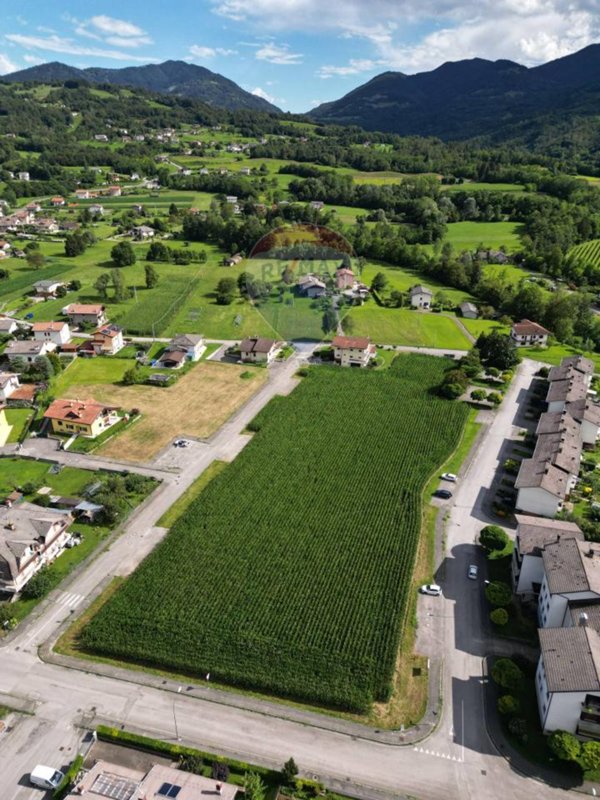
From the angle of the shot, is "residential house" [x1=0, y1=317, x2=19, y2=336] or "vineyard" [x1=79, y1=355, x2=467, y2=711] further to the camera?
"residential house" [x1=0, y1=317, x2=19, y2=336]

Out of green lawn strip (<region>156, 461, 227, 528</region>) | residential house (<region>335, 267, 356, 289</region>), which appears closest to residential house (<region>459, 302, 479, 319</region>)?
residential house (<region>335, 267, 356, 289</region>)

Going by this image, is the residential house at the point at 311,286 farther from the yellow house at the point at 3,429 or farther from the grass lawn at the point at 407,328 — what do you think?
the yellow house at the point at 3,429

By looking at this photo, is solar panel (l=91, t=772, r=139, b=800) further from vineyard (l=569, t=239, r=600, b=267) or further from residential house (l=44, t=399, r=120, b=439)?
vineyard (l=569, t=239, r=600, b=267)

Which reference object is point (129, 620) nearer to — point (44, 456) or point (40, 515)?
point (40, 515)

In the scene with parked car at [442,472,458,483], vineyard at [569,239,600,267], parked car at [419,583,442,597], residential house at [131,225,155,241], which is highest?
residential house at [131,225,155,241]

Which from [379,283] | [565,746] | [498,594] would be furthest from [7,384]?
[379,283]
